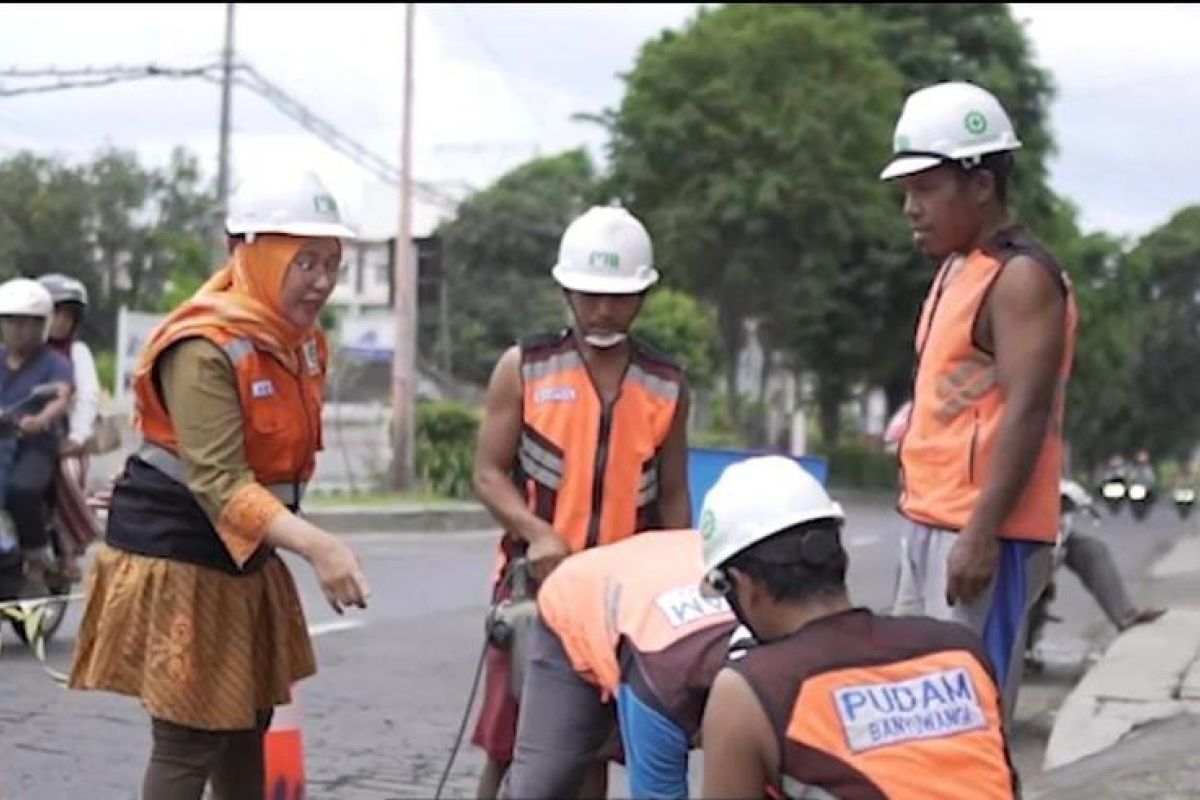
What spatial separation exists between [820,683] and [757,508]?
29cm

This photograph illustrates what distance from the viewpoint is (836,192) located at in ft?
124

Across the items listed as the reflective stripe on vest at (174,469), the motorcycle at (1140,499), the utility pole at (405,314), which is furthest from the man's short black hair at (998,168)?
the motorcycle at (1140,499)

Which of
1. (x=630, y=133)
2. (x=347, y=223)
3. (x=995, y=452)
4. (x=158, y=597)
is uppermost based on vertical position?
(x=630, y=133)

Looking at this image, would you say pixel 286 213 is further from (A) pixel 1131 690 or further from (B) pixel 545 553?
(A) pixel 1131 690

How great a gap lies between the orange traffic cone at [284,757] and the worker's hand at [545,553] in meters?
0.60

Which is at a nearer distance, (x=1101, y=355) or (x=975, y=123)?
(x=975, y=123)

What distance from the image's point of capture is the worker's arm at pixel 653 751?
3.93m

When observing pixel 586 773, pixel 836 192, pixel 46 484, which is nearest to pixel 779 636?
pixel 586 773

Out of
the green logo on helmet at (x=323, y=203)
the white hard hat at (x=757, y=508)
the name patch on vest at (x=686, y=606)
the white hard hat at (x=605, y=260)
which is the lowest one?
the name patch on vest at (x=686, y=606)

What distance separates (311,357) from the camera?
459cm

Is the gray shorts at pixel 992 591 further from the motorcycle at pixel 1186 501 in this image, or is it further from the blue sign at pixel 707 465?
the motorcycle at pixel 1186 501

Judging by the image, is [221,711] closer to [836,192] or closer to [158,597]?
[158,597]

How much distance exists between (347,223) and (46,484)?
5.68m

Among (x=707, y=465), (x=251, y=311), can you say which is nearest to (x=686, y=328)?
(x=707, y=465)
